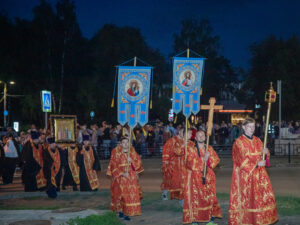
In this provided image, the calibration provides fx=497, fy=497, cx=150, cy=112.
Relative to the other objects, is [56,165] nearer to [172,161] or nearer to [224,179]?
[172,161]

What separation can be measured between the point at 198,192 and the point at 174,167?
3.18m

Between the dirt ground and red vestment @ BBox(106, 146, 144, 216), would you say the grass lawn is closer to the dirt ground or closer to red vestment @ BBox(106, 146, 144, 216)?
the dirt ground

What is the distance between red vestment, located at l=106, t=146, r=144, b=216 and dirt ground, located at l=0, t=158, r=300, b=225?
30cm

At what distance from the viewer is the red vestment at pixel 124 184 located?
388 inches

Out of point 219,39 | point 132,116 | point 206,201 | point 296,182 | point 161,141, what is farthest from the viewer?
point 219,39

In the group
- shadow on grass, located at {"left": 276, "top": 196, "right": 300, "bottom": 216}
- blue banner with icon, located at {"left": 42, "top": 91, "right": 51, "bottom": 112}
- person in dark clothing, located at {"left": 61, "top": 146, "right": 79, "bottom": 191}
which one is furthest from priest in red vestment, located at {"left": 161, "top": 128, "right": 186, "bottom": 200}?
blue banner with icon, located at {"left": 42, "top": 91, "right": 51, "bottom": 112}

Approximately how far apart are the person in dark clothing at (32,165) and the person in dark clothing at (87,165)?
170cm

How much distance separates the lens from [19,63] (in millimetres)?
46844

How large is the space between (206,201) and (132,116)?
13.5ft

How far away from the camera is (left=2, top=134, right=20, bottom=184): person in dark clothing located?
18.0 m

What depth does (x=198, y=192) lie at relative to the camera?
8812 mm

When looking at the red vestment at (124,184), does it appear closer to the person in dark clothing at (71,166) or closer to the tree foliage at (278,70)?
the person in dark clothing at (71,166)

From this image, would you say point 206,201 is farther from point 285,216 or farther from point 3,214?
point 3,214

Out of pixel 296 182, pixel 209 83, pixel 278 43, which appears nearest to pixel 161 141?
pixel 296 182
